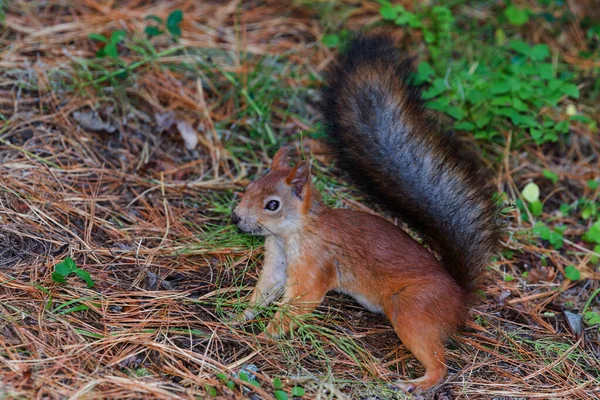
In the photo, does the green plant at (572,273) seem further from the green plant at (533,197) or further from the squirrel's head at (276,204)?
the squirrel's head at (276,204)

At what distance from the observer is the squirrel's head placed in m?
2.61

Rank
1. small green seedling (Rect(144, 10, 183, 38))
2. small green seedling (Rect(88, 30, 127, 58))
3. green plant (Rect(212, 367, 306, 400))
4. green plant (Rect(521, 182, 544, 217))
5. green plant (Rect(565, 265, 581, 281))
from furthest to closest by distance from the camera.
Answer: small green seedling (Rect(144, 10, 183, 38)) < small green seedling (Rect(88, 30, 127, 58)) < green plant (Rect(521, 182, 544, 217)) < green plant (Rect(565, 265, 581, 281)) < green plant (Rect(212, 367, 306, 400))

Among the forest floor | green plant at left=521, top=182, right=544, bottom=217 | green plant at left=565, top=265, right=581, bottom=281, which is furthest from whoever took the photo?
green plant at left=521, top=182, right=544, bottom=217

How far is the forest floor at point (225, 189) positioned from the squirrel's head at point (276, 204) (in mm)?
273

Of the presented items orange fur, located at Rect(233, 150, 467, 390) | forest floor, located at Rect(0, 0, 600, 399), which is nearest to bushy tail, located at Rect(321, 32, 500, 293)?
orange fur, located at Rect(233, 150, 467, 390)

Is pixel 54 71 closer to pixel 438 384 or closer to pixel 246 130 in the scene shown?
pixel 246 130

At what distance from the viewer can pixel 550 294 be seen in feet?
9.66

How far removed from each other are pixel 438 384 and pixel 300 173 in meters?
0.91

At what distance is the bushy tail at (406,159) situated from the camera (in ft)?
8.32

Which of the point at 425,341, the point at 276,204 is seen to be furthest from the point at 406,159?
the point at 425,341

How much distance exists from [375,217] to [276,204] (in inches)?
15.5

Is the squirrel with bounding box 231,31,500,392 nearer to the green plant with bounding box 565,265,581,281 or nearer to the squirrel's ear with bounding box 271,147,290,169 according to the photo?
the squirrel's ear with bounding box 271,147,290,169

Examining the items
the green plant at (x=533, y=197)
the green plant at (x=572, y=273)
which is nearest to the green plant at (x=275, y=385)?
the green plant at (x=572, y=273)

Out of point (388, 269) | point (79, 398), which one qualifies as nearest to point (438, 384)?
point (388, 269)
